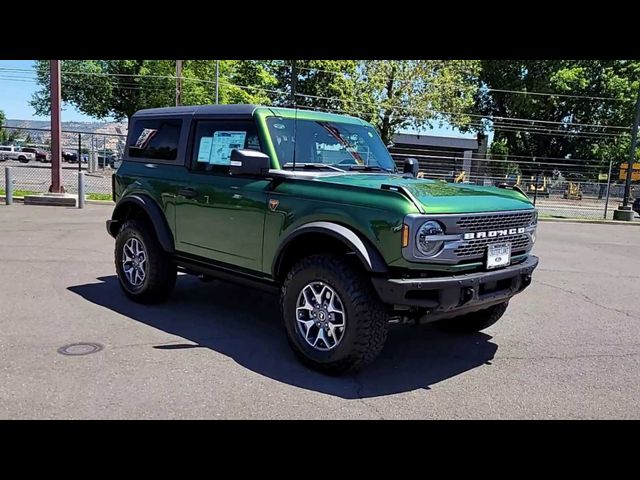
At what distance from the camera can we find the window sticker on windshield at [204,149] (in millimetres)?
5492

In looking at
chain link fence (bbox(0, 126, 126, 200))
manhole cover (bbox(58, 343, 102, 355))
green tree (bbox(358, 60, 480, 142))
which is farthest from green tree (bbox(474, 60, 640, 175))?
manhole cover (bbox(58, 343, 102, 355))

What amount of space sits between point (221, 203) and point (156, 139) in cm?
149

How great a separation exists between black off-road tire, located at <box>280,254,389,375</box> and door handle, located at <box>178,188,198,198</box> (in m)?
1.68

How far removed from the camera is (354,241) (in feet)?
13.1

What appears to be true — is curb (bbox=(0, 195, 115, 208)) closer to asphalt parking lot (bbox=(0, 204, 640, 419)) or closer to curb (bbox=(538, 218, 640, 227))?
asphalt parking lot (bbox=(0, 204, 640, 419))

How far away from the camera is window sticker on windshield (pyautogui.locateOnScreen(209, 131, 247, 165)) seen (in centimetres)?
523

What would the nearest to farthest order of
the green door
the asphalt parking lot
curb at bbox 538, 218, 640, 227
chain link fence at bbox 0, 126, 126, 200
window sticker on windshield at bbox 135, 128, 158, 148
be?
the asphalt parking lot
the green door
window sticker on windshield at bbox 135, 128, 158, 148
chain link fence at bbox 0, 126, 126, 200
curb at bbox 538, 218, 640, 227

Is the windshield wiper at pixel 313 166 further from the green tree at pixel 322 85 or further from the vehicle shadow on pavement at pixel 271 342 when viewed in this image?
the green tree at pixel 322 85

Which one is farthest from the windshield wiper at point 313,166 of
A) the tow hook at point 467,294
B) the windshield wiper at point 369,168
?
the tow hook at point 467,294

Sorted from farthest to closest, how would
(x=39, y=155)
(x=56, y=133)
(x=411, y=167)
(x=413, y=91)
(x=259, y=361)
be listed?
(x=39, y=155) → (x=413, y=91) → (x=56, y=133) → (x=411, y=167) → (x=259, y=361)

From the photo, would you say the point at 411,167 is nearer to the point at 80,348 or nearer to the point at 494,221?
the point at 494,221

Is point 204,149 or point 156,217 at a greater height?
point 204,149

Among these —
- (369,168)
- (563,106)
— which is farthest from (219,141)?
(563,106)
